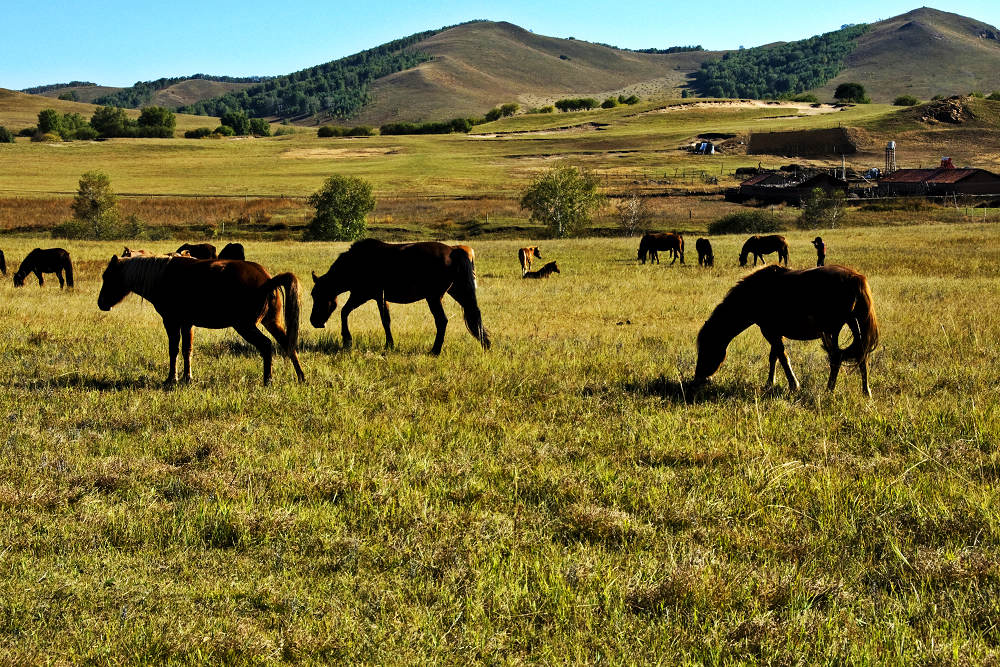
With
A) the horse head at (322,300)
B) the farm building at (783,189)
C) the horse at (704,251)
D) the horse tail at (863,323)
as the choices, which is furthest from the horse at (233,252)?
the farm building at (783,189)

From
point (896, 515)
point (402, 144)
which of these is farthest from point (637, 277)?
point (402, 144)

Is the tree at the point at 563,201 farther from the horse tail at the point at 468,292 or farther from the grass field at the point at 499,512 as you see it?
the grass field at the point at 499,512

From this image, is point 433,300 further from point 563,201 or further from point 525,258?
point 563,201

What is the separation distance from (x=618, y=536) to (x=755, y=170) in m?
107

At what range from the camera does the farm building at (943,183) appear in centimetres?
8000

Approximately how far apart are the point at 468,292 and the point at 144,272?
14.9ft

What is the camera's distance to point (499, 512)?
5.31m

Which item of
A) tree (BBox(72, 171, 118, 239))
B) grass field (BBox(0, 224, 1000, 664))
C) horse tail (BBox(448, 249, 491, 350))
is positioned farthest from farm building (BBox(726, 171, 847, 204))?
grass field (BBox(0, 224, 1000, 664))

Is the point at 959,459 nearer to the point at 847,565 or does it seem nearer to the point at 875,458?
the point at 875,458

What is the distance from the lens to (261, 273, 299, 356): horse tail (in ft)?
30.7

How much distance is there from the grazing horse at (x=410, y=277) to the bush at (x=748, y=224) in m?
47.8

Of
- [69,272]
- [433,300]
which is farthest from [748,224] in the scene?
[433,300]

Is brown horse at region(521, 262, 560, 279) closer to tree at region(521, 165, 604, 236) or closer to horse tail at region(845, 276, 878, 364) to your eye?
horse tail at region(845, 276, 878, 364)

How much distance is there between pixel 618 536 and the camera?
193 inches
